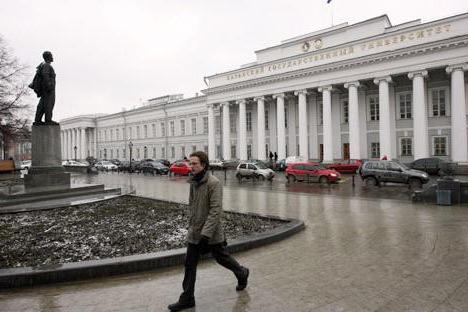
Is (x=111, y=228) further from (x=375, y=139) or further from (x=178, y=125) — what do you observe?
(x=178, y=125)

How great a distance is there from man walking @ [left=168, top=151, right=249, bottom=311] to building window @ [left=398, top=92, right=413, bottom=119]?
38095 mm

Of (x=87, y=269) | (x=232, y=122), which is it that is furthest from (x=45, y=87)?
(x=232, y=122)

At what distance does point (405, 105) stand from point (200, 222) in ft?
128

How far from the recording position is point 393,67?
35.1 m

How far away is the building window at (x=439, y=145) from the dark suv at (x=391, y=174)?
16694 mm

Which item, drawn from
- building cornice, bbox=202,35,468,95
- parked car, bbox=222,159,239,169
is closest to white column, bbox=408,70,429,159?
building cornice, bbox=202,35,468,95

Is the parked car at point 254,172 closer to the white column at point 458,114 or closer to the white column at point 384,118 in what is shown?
the white column at point 384,118

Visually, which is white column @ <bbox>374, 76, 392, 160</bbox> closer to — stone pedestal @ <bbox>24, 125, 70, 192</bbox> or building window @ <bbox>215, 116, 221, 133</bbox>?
building window @ <bbox>215, 116, 221, 133</bbox>

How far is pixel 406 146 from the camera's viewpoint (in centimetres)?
3744

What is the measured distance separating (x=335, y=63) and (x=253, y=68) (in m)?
11.8

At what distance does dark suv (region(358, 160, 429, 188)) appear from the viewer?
67.8 feet

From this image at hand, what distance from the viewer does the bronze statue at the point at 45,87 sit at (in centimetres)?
1425

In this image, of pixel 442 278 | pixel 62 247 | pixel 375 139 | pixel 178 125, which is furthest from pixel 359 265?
pixel 178 125

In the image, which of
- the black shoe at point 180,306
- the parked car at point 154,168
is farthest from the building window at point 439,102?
the black shoe at point 180,306
